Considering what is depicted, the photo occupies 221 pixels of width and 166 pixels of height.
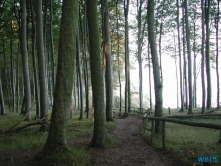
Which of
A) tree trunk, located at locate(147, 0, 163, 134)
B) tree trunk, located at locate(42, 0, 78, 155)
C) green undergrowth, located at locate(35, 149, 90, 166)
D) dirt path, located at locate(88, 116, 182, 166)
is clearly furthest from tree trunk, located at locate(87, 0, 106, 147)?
tree trunk, located at locate(147, 0, 163, 134)

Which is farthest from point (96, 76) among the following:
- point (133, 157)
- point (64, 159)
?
point (64, 159)

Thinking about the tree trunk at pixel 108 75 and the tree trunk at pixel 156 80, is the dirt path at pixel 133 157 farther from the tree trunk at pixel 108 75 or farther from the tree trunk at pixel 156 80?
the tree trunk at pixel 108 75

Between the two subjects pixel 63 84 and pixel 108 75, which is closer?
pixel 63 84

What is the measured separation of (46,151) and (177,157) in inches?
139

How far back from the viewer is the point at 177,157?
514 cm

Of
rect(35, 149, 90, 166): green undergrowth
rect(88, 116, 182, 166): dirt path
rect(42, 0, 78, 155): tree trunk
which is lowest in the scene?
rect(88, 116, 182, 166): dirt path

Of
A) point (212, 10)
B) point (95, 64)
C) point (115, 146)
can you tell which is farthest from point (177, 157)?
point (212, 10)

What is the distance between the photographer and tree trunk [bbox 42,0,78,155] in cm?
495

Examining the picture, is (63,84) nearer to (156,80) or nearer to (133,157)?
(133,157)

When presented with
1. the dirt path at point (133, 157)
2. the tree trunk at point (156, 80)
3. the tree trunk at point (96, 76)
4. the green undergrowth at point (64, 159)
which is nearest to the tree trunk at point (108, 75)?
the tree trunk at point (156, 80)

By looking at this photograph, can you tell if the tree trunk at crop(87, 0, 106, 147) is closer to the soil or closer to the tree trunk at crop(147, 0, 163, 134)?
the soil

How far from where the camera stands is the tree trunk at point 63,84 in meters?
4.95

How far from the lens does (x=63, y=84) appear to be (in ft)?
16.5

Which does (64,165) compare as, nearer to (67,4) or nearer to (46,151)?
(46,151)
